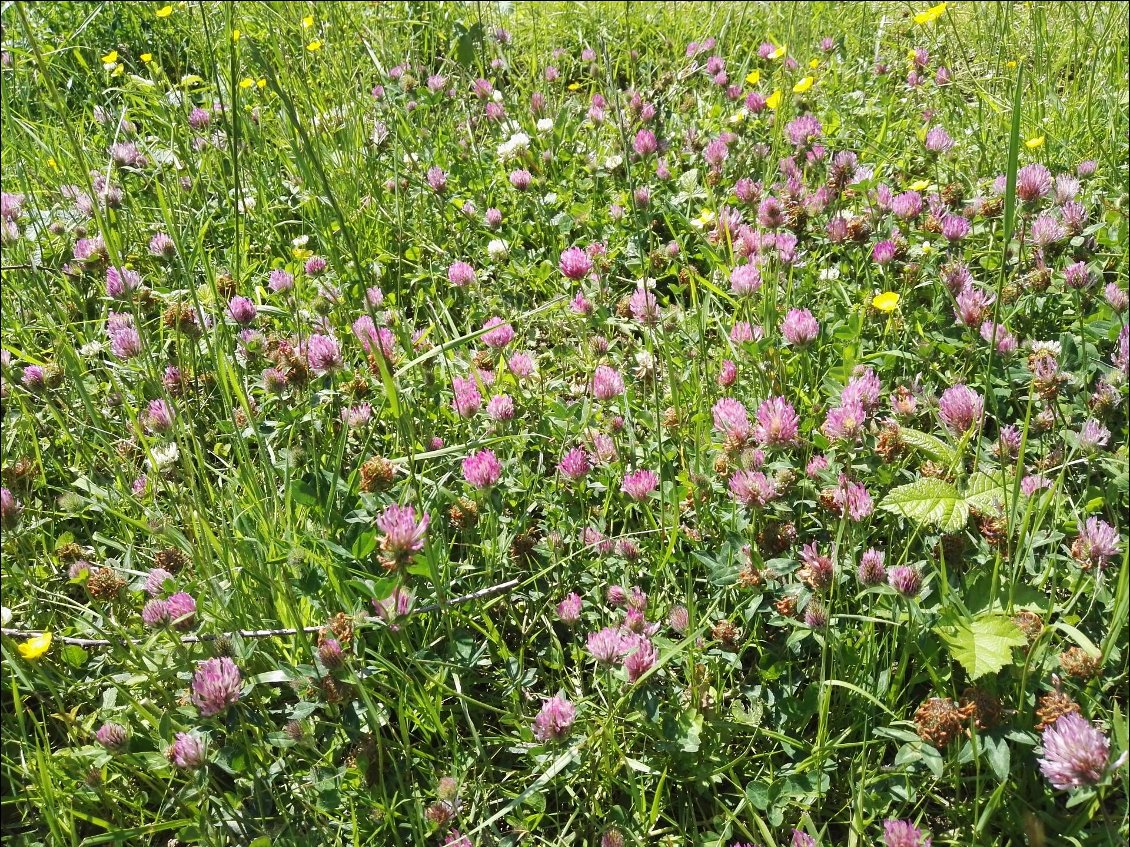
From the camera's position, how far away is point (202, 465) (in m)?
1.78

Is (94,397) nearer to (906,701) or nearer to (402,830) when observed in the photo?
(402,830)

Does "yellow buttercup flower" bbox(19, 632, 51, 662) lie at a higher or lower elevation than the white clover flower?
lower

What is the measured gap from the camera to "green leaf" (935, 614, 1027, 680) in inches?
51.6

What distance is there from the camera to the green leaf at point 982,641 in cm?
131

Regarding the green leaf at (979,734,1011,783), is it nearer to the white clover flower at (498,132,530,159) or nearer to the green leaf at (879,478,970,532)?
the green leaf at (879,478,970,532)

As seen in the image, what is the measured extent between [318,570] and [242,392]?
1.47 ft

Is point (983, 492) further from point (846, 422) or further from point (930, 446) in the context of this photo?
point (846, 422)

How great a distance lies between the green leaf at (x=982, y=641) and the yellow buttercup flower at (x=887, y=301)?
2.77 ft

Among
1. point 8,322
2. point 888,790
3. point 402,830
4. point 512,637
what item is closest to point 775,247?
point 512,637

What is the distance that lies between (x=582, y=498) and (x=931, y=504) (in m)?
0.65

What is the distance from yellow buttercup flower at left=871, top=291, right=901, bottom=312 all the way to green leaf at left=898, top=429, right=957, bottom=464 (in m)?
0.42

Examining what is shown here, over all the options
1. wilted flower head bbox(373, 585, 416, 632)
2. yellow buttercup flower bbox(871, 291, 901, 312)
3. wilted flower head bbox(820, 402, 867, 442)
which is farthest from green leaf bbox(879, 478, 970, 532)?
wilted flower head bbox(373, 585, 416, 632)

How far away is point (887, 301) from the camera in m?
2.07

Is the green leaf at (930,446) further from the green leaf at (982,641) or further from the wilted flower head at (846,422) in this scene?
the green leaf at (982,641)
